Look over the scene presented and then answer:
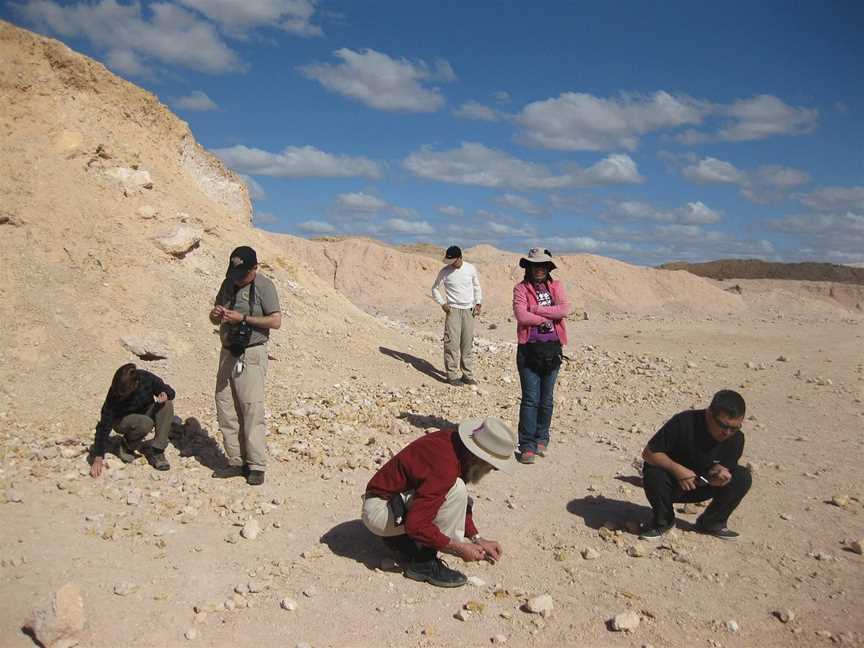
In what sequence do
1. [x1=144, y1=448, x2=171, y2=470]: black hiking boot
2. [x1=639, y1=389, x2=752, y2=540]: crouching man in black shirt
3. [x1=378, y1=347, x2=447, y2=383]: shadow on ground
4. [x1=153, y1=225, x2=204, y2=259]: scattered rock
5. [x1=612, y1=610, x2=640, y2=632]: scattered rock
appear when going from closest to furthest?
[x1=612, y1=610, x2=640, y2=632]: scattered rock, [x1=639, y1=389, x2=752, y2=540]: crouching man in black shirt, [x1=144, y1=448, x2=171, y2=470]: black hiking boot, [x1=153, y1=225, x2=204, y2=259]: scattered rock, [x1=378, y1=347, x2=447, y2=383]: shadow on ground

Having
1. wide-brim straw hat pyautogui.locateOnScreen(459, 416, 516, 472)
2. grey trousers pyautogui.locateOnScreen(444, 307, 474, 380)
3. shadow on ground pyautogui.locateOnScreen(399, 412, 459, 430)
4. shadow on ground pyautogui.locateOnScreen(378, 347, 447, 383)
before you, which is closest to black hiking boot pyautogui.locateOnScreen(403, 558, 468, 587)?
wide-brim straw hat pyautogui.locateOnScreen(459, 416, 516, 472)

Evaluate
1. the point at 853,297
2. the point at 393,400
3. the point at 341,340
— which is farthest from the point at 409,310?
the point at 853,297

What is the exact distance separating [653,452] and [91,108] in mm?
8000

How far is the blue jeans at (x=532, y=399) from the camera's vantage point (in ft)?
19.1

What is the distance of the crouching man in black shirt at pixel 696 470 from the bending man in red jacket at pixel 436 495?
1142mm

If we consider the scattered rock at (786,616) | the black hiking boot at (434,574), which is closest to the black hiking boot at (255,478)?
the black hiking boot at (434,574)

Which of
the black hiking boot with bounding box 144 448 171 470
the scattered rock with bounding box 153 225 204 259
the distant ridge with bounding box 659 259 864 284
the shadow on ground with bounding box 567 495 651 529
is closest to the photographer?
the shadow on ground with bounding box 567 495 651 529

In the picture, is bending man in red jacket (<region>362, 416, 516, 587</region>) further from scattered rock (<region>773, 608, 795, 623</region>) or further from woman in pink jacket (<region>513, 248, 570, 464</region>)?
woman in pink jacket (<region>513, 248, 570, 464</region>)

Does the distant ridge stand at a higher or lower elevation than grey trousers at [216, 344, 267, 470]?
higher

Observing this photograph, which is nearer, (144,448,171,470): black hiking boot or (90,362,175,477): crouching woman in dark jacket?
(90,362,175,477): crouching woman in dark jacket

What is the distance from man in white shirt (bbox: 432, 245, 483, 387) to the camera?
27.7 ft

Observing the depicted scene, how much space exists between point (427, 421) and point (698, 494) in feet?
10.1

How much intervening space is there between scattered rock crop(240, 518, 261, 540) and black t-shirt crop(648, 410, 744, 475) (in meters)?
2.55

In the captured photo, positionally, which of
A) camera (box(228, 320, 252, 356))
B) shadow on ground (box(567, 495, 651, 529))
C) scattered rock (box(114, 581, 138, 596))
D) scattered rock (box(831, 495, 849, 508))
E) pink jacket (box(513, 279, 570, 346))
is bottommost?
scattered rock (box(114, 581, 138, 596))
